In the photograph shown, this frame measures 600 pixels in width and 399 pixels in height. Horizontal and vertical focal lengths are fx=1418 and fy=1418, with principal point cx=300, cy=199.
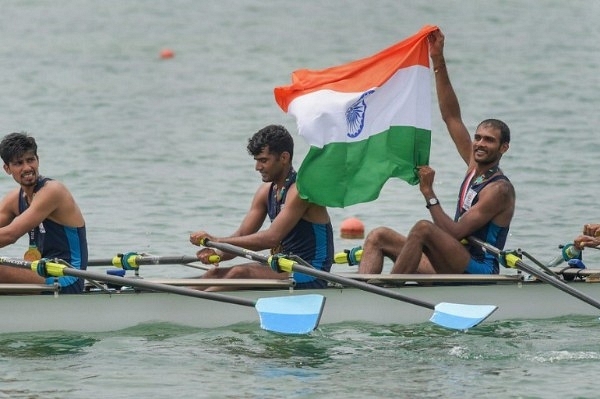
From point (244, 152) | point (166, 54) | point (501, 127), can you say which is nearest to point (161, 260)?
point (501, 127)

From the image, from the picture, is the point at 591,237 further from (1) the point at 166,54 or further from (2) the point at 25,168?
(1) the point at 166,54

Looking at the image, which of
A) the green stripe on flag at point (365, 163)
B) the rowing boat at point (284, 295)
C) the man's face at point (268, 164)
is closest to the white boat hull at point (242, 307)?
the rowing boat at point (284, 295)

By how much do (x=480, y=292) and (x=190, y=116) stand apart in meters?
16.3

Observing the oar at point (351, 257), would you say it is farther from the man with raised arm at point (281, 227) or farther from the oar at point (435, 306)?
the oar at point (435, 306)

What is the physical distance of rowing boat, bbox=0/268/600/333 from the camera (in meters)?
13.7

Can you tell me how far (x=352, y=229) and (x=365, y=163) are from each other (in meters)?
5.99

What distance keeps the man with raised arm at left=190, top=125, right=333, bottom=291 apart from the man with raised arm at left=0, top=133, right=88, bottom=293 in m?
1.22

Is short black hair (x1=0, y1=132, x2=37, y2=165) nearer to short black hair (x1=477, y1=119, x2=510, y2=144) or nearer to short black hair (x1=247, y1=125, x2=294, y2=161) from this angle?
short black hair (x1=247, y1=125, x2=294, y2=161)

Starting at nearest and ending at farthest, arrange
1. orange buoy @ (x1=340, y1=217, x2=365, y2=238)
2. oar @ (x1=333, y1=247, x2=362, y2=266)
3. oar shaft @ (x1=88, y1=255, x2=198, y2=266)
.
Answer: oar shaft @ (x1=88, y1=255, x2=198, y2=266)
oar @ (x1=333, y1=247, x2=362, y2=266)
orange buoy @ (x1=340, y1=217, x2=365, y2=238)

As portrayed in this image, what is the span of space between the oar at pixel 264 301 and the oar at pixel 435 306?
26cm

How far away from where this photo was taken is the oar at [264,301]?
13352 millimetres

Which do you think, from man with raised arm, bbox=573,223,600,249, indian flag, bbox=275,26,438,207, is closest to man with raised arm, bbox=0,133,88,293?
indian flag, bbox=275,26,438,207

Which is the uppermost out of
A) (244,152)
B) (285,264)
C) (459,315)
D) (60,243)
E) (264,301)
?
(244,152)

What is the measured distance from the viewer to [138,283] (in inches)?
534
